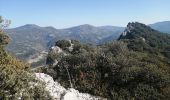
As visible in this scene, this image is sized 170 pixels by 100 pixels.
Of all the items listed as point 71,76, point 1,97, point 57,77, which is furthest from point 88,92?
point 1,97

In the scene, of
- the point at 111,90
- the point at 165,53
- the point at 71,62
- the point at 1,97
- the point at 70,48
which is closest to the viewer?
the point at 1,97

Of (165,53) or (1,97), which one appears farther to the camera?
(165,53)

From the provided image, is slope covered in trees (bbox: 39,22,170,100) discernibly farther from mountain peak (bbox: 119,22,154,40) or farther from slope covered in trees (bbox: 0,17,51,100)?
mountain peak (bbox: 119,22,154,40)

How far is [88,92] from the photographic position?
18219mm

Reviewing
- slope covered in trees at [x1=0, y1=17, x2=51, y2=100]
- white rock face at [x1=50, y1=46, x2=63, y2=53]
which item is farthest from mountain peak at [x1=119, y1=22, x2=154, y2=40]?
slope covered in trees at [x1=0, y1=17, x2=51, y2=100]

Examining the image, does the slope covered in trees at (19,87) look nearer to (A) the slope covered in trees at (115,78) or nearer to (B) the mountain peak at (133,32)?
(A) the slope covered in trees at (115,78)

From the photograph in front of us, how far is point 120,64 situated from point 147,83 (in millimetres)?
3032

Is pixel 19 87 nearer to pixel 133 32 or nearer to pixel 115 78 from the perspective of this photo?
pixel 115 78

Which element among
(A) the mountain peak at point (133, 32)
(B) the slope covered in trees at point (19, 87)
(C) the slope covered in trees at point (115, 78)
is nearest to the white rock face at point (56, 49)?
(C) the slope covered in trees at point (115, 78)

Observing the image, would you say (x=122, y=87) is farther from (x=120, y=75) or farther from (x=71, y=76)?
(x=71, y=76)

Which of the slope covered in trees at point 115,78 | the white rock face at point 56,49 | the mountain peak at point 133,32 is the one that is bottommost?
the mountain peak at point 133,32

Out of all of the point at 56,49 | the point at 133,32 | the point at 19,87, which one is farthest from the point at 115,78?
the point at 133,32

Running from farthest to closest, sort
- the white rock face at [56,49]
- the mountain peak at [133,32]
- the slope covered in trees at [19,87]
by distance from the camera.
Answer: the mountain peak at [133,32], the white rock face at [56,49], the slope covered in trees at [19,87]

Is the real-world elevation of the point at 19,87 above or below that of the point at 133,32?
above
